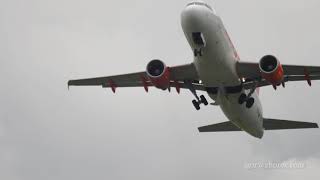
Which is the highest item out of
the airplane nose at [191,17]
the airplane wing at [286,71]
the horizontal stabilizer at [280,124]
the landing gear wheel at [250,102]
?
the airplane nose at [191,17]

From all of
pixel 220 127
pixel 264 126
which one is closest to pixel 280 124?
pixel 264 126

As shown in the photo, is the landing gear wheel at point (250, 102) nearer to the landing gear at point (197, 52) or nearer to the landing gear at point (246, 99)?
the landing gear at point (246, 99)

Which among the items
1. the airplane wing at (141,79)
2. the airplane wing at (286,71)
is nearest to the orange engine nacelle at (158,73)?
the airplane wing at (141,79)

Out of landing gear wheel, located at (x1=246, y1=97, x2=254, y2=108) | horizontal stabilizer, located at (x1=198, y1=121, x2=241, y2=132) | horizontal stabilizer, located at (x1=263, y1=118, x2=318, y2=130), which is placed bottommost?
horizontal stabilizer, located at (x1=263, y1=118, x2=318, y2=130)

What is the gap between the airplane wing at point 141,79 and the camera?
42.5 metres

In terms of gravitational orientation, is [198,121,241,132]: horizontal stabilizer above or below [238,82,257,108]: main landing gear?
below

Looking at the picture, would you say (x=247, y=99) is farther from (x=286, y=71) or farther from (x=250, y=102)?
(x=286, y=71)

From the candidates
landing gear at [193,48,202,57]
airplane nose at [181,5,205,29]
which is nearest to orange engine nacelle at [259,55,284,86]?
landing gear at [193,48,202,57]

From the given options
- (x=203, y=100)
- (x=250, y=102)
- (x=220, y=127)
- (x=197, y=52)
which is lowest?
(x=220, y=127)

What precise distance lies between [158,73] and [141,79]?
4240mm

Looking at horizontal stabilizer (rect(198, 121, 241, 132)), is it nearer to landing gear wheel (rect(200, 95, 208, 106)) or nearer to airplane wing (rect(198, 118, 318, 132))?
airplane wing (rect(198, 118, 318, 132))

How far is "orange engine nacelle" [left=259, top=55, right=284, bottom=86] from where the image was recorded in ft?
129

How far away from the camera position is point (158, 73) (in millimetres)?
40750

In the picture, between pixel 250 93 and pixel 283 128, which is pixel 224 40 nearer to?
pixel 250 93
